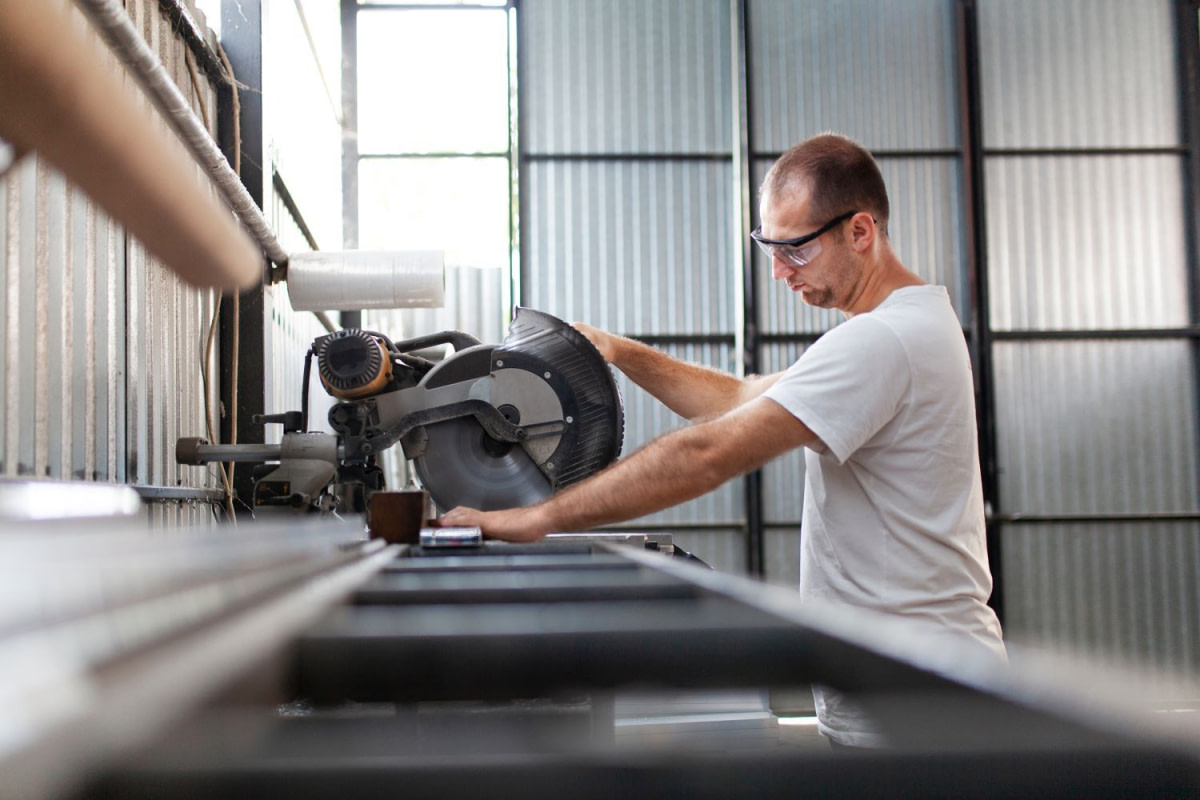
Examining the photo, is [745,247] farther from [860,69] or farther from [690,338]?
[860,69]

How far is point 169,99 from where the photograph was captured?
212cm

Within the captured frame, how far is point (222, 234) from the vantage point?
1.92ft

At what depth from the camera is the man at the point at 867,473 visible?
5.57 feet

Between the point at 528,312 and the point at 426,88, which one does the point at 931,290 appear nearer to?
the point at 528,312

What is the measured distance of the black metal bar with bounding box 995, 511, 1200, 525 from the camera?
7027 mm

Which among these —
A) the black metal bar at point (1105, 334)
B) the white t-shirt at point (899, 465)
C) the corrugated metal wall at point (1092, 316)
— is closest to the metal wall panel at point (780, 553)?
the corrugated metal wall at point (1092, 316)

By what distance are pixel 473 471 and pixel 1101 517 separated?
604 cm

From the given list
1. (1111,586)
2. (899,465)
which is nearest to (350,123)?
(1111,586)

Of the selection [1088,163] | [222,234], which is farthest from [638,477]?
[1088,163]

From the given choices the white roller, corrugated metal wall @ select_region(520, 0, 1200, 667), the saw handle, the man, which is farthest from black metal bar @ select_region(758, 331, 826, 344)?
the man

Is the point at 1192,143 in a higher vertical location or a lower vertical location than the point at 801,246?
higher

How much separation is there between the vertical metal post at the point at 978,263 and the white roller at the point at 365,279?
15.5 feet

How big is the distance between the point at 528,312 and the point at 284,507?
676 mm

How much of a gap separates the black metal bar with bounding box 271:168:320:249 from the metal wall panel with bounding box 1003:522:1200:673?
15.6 feet
